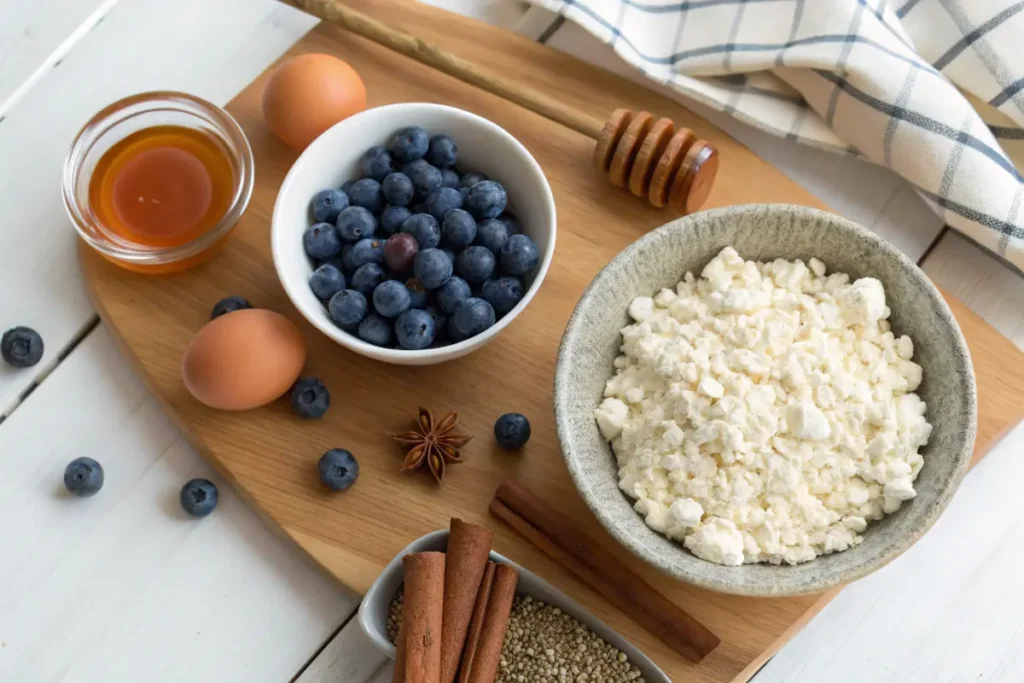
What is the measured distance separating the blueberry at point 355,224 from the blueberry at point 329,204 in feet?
0.08

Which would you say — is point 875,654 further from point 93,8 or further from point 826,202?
point 93,8

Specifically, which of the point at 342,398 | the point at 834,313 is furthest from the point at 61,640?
the point at 834,313

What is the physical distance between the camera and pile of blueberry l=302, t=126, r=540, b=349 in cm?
131

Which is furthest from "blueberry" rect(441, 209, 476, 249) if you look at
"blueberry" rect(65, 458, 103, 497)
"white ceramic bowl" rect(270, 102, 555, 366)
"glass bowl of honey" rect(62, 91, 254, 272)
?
"blueberry" rect(65, 458, 103, 497)

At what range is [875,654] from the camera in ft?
4.47

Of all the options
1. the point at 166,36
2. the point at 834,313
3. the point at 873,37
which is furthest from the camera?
the point at 166,36

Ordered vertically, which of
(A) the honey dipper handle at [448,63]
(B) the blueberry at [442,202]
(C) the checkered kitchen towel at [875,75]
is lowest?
(B) the blueberry at [442,202]

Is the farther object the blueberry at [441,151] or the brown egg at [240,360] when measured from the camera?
the blueberry at [441,151]

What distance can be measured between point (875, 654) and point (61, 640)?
1208 mm

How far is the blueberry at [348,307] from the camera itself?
1314 millimetres

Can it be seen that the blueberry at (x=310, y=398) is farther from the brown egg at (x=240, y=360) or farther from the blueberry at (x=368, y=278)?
the blueberry at (x=368, y=278)

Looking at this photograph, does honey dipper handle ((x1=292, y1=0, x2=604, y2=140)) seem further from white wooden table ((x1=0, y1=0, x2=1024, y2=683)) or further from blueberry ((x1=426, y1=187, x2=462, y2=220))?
white wooden table ((x1=0, y1=0, x2=1024, y2=683))

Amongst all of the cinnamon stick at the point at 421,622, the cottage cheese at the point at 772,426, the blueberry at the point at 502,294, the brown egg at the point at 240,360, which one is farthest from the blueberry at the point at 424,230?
the cinnamon stick at the point at 421,622

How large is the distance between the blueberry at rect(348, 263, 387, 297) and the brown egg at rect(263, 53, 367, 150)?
288 millimetres
